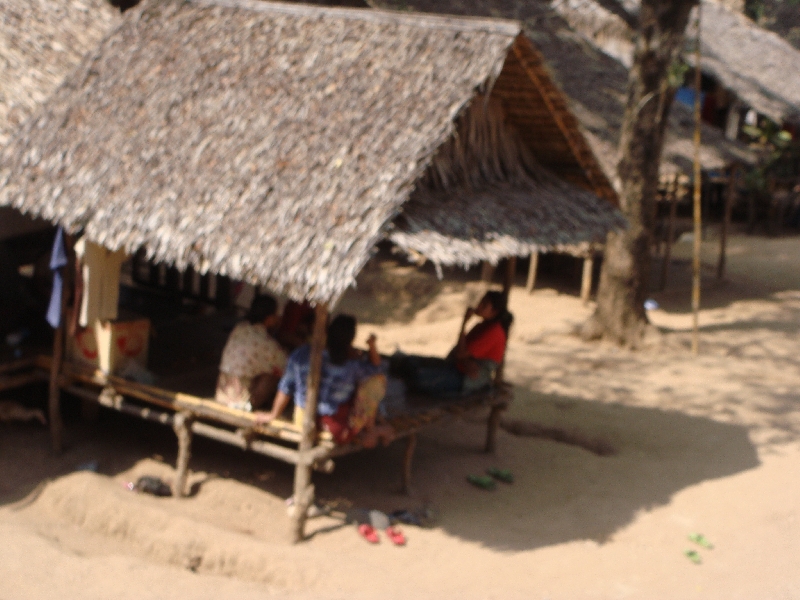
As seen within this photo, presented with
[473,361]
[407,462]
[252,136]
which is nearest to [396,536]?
[407,462]

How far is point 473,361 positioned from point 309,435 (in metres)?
2.00

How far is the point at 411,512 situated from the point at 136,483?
2.12 meters

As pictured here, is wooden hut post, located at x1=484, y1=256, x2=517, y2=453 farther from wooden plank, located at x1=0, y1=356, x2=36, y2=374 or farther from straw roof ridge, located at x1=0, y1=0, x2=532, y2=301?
wooden plank, located at x1=0, y1=356, x2=36, y2=374

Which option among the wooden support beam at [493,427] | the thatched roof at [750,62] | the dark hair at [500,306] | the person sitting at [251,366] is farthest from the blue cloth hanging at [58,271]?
the thatched roof at [750,62]

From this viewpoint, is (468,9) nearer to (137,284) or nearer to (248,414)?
(137,284)

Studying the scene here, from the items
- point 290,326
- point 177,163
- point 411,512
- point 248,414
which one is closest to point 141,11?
point 177,163

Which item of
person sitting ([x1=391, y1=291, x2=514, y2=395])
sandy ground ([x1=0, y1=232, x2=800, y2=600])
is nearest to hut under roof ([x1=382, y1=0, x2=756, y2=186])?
sandy ground ([x1=0, y1=232, x2=800, y2=600])

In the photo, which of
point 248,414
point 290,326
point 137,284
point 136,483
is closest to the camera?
point 248,414

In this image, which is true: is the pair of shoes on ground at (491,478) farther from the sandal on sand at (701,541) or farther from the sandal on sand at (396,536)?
the sandal on sand at (701,541)

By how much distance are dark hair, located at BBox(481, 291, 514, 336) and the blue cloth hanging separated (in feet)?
10.9

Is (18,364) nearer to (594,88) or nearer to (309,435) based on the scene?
(309,435)

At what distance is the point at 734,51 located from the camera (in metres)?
22.4

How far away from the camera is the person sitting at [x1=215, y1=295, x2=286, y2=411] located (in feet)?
20.8

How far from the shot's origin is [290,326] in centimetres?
734
